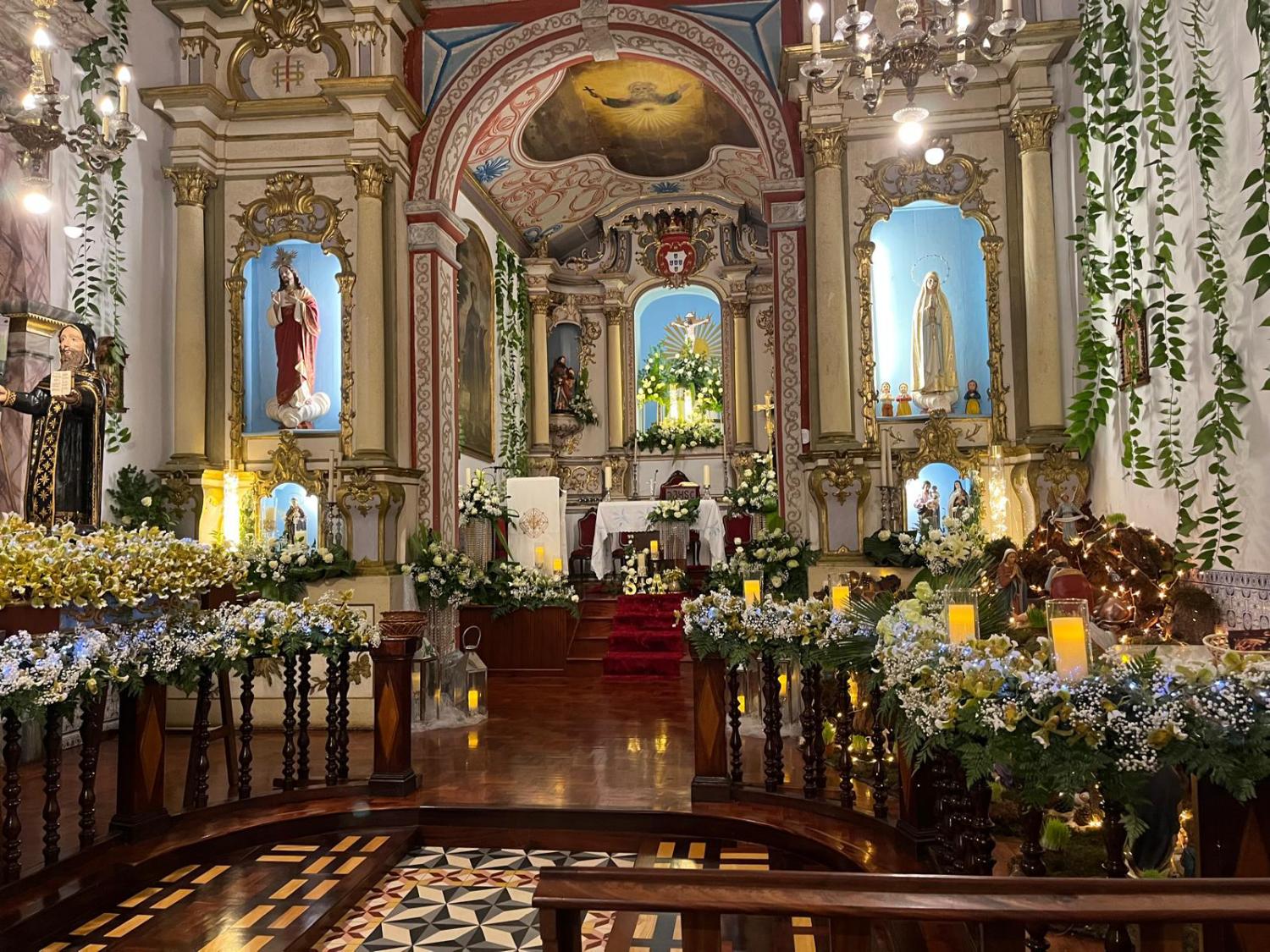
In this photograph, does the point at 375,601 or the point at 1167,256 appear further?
the point at 375,601

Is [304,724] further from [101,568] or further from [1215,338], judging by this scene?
[1215,338]

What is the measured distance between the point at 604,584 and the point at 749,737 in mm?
5825

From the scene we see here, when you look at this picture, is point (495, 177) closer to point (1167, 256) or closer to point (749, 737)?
point (749, 737)

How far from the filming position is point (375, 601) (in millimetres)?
8945

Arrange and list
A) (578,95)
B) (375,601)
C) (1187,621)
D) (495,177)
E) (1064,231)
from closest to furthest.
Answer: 1. (1187,621)
2. (1064,231)
3. (375,601)
4. (578,95)
5. (495,177)

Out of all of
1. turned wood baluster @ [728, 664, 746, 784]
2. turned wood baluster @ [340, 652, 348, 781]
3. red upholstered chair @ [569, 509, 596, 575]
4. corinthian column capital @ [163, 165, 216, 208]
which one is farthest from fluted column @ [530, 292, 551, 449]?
turned wood baluster @ [728, 664, 746, 784]

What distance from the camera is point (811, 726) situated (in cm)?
539

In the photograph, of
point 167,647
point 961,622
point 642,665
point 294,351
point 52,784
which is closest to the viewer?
point 961,622

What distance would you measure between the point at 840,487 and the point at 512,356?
25.8ft

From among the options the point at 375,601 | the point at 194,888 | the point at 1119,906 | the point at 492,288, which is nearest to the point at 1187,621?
the point at 1119,906

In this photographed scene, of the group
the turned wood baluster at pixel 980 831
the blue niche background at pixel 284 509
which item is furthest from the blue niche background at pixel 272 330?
the turned wood baluster at pixel 980 831

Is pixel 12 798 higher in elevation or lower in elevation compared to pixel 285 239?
lower

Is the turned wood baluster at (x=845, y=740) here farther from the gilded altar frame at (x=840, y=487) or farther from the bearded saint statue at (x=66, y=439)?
the bearded saint statue at (x=66, y=439)

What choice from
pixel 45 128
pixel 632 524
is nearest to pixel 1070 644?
pixel 45 128
